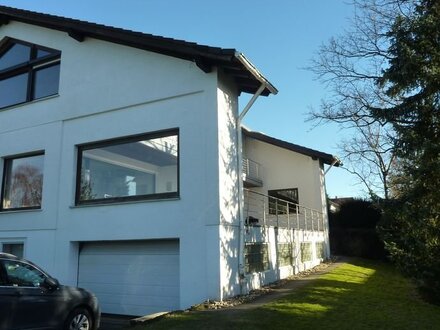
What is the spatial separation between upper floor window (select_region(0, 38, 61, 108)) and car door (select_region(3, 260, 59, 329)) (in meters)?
7.86

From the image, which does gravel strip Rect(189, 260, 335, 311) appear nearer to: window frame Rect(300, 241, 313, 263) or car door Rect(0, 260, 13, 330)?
car door Rect(0, 260, 13, 330)

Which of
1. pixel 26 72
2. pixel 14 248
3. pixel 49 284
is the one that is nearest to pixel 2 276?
pixel 49 284

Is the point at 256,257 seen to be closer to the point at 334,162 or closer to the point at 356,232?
the point at 334,162

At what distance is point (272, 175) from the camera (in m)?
24.7

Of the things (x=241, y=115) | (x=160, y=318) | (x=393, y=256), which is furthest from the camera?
(x=241, y=115)

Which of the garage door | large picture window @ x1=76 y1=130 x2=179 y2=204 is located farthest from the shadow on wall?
the garage door

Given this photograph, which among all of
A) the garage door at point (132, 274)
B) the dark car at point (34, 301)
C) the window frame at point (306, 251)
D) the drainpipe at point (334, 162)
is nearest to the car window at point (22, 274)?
the dark car at point (34, 301)

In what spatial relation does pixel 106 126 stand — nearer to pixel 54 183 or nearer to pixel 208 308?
pixel 54 183

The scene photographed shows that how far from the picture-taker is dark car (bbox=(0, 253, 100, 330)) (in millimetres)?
6930

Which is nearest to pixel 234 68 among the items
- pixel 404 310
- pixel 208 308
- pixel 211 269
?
pixel 211 269

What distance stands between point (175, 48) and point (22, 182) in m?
6.99

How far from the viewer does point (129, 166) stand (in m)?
11.9

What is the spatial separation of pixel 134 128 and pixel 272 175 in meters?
14.0

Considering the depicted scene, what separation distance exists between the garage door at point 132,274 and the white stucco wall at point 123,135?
0.41 m
